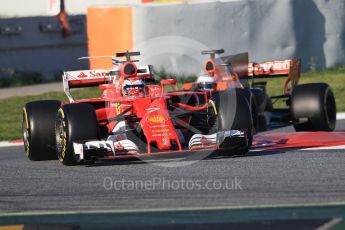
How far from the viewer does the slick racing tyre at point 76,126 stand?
9.55m

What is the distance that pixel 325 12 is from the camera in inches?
738

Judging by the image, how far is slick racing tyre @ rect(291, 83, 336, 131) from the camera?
1187cm

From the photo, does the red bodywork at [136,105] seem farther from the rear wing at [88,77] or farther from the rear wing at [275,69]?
the rear wing at [275,69]

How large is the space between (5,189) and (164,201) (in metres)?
1.78

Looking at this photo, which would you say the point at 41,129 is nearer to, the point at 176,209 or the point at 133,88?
the point at 133,88

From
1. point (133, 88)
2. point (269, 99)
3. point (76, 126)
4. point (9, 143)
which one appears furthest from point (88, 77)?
point (9, 143)

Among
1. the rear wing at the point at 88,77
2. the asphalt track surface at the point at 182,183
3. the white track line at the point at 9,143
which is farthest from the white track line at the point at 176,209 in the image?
the white track line at the point at 9,143

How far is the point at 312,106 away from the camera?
39.1ft

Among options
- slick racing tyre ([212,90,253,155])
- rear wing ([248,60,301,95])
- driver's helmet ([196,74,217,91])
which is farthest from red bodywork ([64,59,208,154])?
rear wing ([248,60,301,95])

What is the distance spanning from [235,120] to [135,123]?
3.68ft

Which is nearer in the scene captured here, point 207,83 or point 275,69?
point 207,83

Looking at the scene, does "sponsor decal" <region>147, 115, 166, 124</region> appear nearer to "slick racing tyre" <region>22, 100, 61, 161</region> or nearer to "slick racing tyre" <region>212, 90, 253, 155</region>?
"slick racing tyre" <region>212, 90, 253, 155</region>

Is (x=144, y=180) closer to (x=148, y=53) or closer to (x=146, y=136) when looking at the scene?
(x=146, y=136)

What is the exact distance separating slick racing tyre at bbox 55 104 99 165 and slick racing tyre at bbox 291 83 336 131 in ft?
10.6
